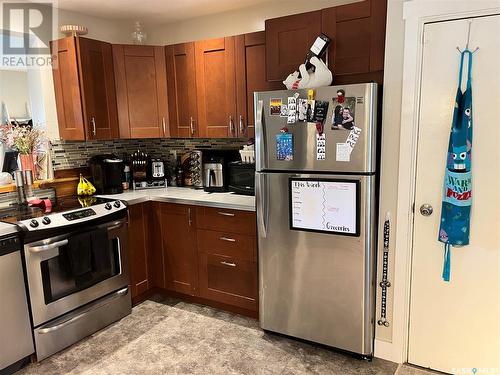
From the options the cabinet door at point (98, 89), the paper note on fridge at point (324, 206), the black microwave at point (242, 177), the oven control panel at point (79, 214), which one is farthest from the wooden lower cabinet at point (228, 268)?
the cabinet door at point (98, 89)

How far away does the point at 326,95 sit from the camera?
85.0 inches

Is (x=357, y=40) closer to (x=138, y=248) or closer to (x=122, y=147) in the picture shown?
(x=138, y=248)

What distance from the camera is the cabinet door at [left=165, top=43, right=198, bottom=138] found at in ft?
10.4

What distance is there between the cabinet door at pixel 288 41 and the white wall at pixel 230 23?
1.76 ft

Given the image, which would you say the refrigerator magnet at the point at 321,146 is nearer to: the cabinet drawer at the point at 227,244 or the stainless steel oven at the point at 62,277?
the cabinet drawer at the point at 227,244

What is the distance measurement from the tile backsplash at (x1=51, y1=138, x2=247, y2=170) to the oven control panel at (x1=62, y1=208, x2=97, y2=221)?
77 cm

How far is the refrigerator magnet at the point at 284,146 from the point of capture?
2.29m

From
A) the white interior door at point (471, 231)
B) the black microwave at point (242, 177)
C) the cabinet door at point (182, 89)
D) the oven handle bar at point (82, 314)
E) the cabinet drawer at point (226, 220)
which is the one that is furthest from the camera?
the cabinet door at point (182, 89)

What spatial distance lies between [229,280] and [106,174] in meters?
1.38

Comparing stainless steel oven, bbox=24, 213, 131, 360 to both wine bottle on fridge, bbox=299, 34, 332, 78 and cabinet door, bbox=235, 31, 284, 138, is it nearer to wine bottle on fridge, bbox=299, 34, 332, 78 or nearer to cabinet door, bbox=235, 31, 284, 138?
cabinet door, bbox=235, 31, 284, 138

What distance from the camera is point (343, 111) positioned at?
2.12 m

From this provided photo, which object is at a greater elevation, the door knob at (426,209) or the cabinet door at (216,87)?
the cabinet door at (216,87)

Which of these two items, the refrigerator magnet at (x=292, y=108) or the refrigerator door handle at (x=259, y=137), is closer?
the refrigerator magnet at (x=292, y=108)

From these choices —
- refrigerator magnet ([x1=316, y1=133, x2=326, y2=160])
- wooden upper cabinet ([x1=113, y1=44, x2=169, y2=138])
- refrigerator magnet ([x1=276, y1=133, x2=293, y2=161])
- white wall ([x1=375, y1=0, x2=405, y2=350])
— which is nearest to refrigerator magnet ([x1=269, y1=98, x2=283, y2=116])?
refrigerator magnet ([x1=276, y1=133, x2=293, y2=161])
